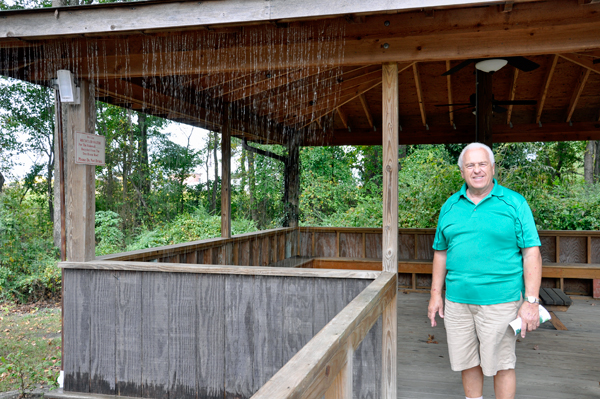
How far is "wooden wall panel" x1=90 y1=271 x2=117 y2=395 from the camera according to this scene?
353 cm

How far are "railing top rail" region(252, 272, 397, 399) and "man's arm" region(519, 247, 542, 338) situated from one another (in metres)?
0.69

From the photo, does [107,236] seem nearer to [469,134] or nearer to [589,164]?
[469,134]

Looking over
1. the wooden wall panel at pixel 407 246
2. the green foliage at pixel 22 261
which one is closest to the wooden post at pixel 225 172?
the wooden wall panel at pixel 407 246

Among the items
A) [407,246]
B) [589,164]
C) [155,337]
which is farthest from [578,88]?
[589,164]

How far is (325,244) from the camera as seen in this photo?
26.9ft

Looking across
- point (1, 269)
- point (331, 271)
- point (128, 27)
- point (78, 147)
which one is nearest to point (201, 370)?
point (331, 271)

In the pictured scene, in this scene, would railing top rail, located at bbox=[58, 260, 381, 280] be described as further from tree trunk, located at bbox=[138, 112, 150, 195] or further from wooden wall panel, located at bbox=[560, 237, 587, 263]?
tree trunk, located at bbox=[138, 112, 150, 195]

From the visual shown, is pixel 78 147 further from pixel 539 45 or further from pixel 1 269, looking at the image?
pixel 1 269

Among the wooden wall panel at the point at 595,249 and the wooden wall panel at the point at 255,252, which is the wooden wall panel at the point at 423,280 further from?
the wooden wall panel at the point at 255,252

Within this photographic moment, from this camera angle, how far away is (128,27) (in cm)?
293

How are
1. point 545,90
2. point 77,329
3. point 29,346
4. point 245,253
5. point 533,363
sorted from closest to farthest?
point 77,329 → point 533,363 → point 545,90 → point 245,253 → point 29,346

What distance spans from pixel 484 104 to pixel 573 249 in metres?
3.43

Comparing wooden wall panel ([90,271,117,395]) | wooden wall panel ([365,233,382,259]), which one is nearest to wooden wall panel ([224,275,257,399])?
wooden wall panel ([90,271,117,395])

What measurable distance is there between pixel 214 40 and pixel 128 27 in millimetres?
697
